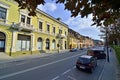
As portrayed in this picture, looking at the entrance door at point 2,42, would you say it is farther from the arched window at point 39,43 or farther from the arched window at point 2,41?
the arched window at point 39,43

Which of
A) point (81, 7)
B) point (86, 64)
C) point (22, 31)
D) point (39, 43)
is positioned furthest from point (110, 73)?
point (39, 43)

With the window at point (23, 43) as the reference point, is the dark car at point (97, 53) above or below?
below

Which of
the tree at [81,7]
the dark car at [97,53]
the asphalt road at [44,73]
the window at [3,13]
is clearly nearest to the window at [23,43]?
the window at [3,13]

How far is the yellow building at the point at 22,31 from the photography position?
26719 millimetres

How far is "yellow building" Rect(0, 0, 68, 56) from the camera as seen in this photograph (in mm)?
26719

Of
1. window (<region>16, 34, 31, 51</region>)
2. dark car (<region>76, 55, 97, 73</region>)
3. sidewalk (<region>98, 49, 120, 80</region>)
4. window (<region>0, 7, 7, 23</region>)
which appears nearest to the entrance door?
window (<region>0, 7, 7, 23</region>)

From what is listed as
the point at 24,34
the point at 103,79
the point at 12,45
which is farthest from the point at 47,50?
the point at 103,79

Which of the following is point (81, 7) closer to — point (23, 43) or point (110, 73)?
point (110, 73)

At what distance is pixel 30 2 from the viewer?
4176 millimetres

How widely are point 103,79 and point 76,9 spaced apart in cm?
817

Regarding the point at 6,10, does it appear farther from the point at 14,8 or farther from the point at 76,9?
the point at 76,9

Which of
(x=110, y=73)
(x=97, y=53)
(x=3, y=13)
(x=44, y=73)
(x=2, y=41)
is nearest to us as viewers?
(x=44, y=73)

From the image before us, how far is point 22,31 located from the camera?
31219 mm

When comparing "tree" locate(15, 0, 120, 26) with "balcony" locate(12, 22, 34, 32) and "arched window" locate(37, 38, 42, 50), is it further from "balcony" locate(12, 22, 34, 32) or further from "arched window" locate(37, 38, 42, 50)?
"arched window" locate(37, 38, 42, 50)
